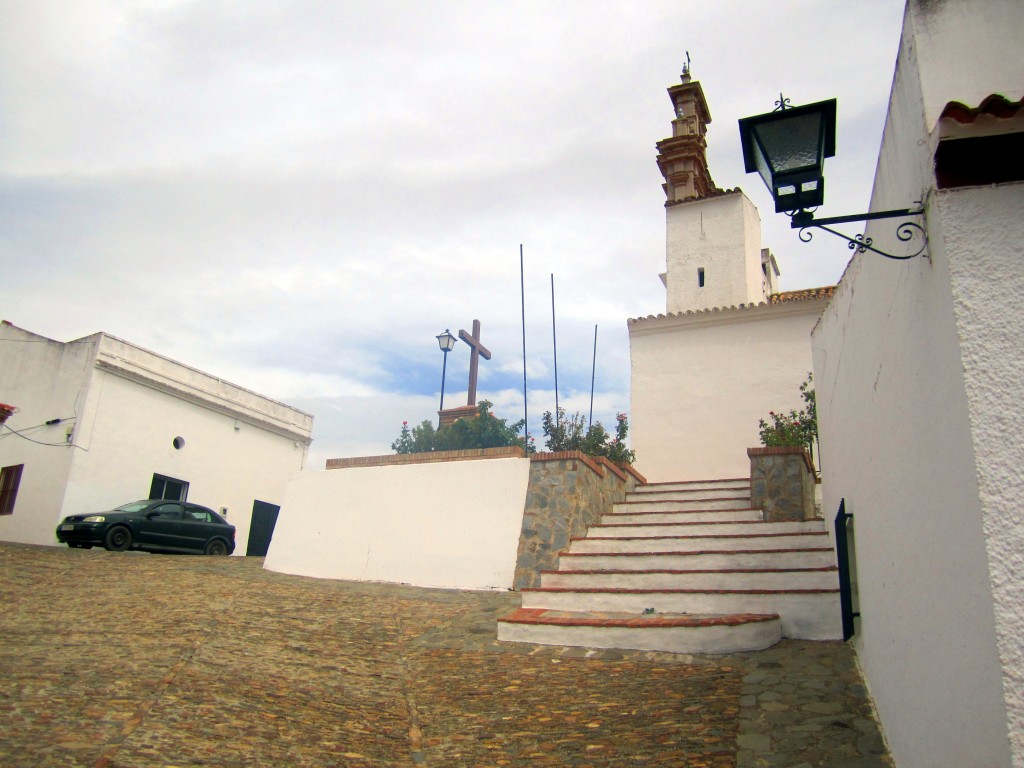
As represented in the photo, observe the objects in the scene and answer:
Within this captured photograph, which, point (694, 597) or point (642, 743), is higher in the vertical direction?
point (694, 597)

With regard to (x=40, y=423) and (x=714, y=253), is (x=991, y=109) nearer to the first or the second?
(x=714, y=253)

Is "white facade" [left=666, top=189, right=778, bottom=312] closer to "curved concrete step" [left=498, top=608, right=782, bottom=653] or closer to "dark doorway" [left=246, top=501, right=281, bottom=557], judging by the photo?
"curved concrete step" [left=498, top=608, right=782, bottom=653]

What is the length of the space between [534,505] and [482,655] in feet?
11.8

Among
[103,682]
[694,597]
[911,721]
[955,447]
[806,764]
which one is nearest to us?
[955,447]

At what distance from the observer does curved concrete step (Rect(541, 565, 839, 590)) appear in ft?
24.2

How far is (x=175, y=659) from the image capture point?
6.05 meters

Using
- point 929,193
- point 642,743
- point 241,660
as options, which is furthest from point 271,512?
point 929,193

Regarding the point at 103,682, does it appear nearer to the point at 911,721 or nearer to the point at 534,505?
the point at 911,721

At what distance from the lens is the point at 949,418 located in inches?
119

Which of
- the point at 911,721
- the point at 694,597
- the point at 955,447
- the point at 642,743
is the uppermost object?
the point at 955,447

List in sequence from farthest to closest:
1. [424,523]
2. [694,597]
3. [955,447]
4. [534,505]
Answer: [424,523] < [534,505] < [694,597] < [955,447]

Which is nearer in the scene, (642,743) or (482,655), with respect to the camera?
(642,743)

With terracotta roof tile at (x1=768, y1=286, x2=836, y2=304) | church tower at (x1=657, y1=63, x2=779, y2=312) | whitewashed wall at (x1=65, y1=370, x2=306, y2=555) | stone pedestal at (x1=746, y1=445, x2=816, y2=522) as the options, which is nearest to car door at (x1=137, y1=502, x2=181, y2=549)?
whitewashed wall at (x1=65, y1=370, x2=306, y2=555)

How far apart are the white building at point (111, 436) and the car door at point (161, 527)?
3147mm
